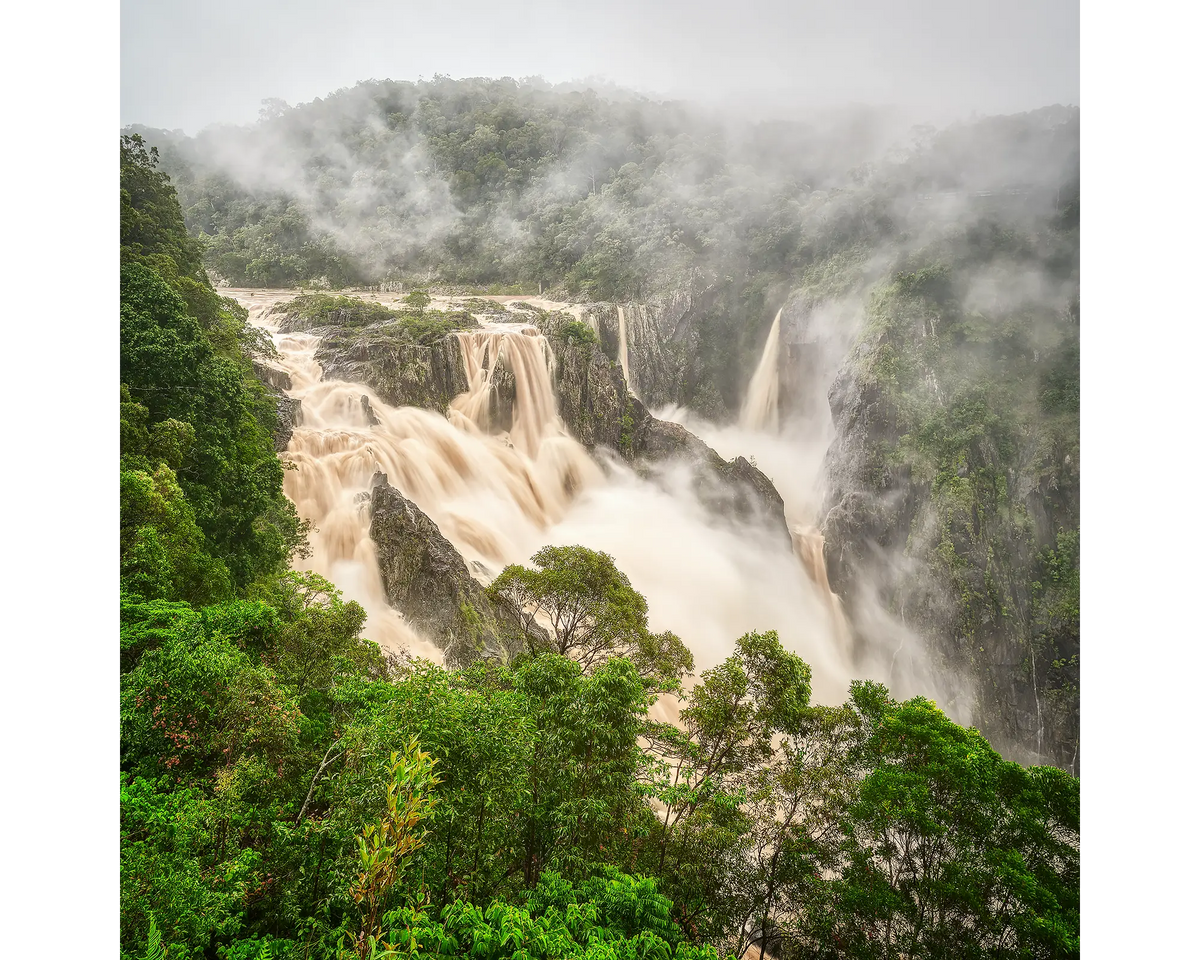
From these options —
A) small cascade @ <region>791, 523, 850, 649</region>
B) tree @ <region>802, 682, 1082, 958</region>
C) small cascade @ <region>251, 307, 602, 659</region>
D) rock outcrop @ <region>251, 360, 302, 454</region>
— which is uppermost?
rock outcrop @ <region>251, 360, 302, 454</region>

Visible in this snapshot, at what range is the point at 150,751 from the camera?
16.9ft

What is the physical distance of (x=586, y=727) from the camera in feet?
20.6

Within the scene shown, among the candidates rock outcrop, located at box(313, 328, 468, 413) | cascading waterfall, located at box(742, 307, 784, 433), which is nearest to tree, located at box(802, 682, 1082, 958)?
rock outcrop, located at box(313, 328, 468, 413)

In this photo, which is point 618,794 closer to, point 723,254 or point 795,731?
point 795,731

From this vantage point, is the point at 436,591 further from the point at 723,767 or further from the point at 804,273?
the point at 804,273

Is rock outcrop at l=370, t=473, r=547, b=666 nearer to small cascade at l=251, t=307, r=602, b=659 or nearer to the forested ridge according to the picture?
small cascade at l=251, t=307, r=602, b=659

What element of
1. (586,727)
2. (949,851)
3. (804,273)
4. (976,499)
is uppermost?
(804,273)

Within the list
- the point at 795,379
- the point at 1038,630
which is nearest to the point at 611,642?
the point at 1038,630

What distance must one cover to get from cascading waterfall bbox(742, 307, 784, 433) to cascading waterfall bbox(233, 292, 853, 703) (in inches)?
433

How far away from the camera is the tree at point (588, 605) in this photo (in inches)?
458

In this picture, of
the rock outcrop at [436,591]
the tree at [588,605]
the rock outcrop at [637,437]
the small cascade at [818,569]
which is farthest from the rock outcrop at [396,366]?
the small cascade at [818,569]

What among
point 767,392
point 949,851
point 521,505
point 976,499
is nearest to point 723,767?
point 949,851

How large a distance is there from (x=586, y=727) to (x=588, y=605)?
574 cm

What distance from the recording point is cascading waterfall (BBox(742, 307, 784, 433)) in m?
36.0
